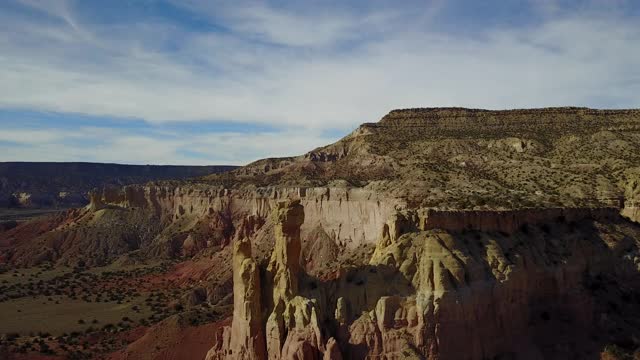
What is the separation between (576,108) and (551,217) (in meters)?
68.3

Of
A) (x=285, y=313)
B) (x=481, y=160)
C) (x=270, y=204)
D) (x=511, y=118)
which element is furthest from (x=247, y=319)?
(x=511, y=118)

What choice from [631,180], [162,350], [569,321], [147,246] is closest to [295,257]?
[569,321]

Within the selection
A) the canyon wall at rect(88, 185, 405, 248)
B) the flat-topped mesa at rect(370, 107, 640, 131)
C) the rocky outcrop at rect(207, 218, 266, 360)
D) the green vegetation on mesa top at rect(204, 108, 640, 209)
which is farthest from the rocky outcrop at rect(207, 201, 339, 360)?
the flat-topped mesa at rect(370, 107, 640, 131)

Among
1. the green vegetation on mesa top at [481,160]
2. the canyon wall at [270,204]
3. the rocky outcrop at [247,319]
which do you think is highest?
the green vegetation on mesa top at [481,160]

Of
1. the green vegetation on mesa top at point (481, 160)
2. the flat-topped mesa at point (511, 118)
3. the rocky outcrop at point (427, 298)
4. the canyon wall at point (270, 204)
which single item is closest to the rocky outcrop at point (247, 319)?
the rocky outcrop at point (427, 298)

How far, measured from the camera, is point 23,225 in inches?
5472

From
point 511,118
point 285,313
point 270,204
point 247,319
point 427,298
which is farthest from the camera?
point 511,118

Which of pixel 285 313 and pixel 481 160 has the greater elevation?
pixel 481 160

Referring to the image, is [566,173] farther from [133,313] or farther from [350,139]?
[350,139]

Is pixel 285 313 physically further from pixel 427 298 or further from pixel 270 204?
pixel 270 204

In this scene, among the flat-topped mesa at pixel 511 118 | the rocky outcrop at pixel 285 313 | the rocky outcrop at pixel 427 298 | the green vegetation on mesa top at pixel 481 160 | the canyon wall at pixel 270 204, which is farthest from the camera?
the flat-topped mesa at pixel 511 118

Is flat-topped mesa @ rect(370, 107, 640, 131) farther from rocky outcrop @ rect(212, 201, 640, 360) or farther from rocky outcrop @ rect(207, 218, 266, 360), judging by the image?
rocky outcrop @ rect(207, 218, 266, 360)

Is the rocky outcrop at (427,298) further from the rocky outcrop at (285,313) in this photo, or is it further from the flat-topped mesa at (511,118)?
the flat-topped mesa at (511,118)

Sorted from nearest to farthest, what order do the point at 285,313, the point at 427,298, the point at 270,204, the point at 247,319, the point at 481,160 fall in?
the point at 427,298 < the point at 285,313 < the point at 247,319 < the point at 481,160 < the point at 270,204
